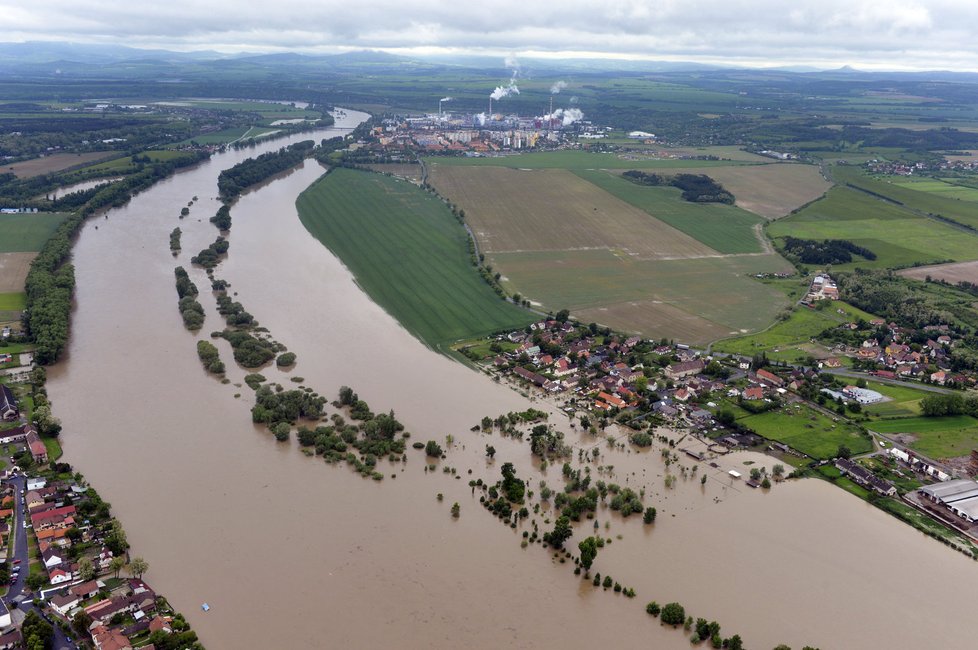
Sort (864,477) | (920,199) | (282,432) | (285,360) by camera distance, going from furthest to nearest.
→ (920,199), (285,360), (282,432), (864,477)

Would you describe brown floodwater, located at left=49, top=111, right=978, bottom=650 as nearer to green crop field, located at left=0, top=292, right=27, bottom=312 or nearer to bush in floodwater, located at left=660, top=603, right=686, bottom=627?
bush in floodwater, located at left=660, top=603, right=686, bottom=627

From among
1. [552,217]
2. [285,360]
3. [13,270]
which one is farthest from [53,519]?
[552,217]

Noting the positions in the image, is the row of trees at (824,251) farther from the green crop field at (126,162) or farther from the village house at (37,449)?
the green crop field at (126,162)

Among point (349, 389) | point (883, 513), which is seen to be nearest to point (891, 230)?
point (883, 513)

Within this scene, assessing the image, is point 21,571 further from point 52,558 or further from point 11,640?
point 11,640

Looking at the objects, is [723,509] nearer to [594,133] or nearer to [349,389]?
[349,389]

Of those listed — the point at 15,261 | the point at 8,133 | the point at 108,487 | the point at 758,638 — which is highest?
the point at 8,133
